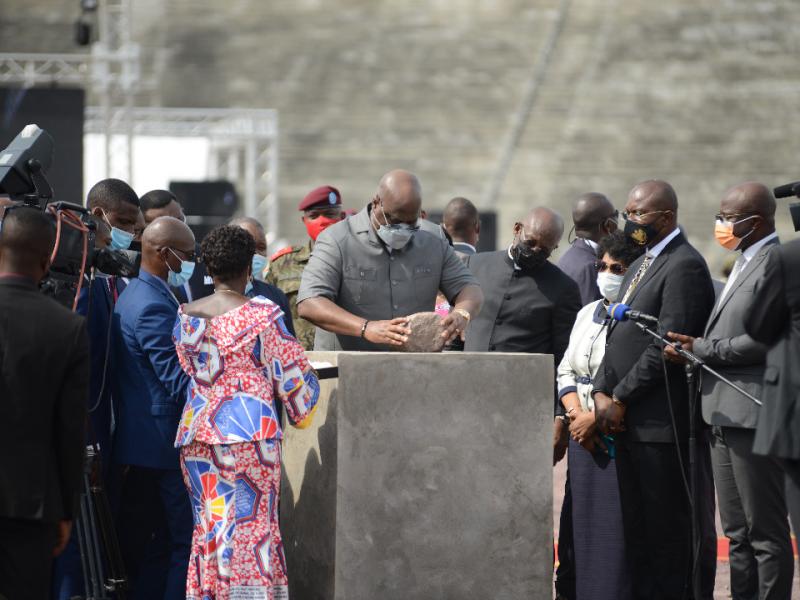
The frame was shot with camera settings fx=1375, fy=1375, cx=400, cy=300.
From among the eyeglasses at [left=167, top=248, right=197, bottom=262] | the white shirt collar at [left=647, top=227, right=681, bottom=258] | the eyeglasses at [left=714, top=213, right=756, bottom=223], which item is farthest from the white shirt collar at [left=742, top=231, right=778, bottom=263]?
the eyeglasses at [left=167, top=248, right=197, bottom=262]

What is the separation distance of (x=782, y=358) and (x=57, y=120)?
1304 centimetres

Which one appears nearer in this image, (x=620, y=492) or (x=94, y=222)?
(x=94, y=222)

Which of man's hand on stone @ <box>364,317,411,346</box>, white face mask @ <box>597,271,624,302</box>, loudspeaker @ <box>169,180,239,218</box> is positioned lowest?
man's hand on stone @ <box>364,317,411,346</box>

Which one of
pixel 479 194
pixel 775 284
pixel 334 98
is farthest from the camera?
pixel 334 98

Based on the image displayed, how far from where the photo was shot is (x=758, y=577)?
6.14 meters

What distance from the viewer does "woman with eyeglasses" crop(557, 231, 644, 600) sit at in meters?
A: 6.52

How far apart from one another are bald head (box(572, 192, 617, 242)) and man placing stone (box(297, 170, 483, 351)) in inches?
74.1

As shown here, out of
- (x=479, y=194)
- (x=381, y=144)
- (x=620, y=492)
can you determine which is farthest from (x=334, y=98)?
(x=620, y=492)

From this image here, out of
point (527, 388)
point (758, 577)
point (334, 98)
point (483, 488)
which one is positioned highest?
point (334, 98)

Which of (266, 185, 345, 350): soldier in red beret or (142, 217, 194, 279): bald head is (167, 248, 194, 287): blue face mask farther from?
(266, 185, 345, 350): soldier in red beret

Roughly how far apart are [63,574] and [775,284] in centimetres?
325

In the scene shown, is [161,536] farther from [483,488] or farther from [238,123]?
[238,123]

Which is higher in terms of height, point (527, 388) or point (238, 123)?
point (238, 123)

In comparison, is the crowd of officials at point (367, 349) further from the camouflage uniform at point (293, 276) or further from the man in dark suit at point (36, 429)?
the camouflage uniform at point (293, 276)
